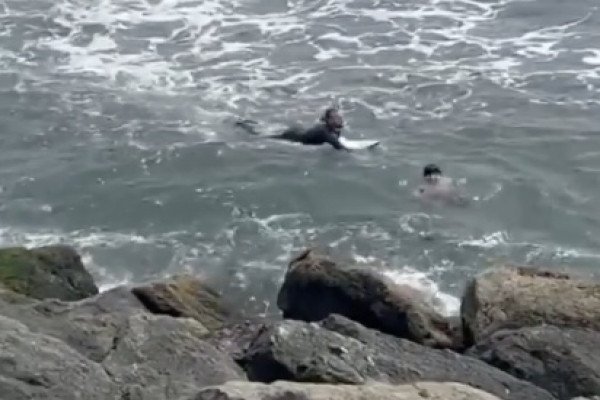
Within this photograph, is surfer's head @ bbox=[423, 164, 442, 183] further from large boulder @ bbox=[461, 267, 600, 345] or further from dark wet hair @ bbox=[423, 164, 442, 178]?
large boulder @ bbox=[461, 267, 600, 345]

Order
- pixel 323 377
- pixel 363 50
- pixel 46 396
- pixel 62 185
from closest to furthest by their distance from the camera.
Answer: pixel 46 396 → pixel 323 377 → pixel 62 185 → pixel 363 50

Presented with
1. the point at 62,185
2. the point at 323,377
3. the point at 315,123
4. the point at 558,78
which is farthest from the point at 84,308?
the point at 558,78

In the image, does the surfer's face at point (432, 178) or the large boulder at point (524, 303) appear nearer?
the large boulder at point (524, 303)

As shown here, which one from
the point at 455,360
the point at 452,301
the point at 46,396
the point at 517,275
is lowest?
the point at 452,301

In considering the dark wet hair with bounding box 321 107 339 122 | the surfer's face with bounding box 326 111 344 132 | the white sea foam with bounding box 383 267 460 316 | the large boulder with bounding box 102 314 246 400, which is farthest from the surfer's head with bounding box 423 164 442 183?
the large boulder with bounding box 102 314 246 400

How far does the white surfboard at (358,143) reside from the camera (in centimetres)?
2294

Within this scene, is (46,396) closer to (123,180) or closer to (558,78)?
(123,180)

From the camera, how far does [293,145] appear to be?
23234mm

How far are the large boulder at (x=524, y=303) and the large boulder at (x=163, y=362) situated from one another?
14.0 feet

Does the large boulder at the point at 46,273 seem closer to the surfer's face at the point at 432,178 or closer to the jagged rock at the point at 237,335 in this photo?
the jagged rock at the point at 237,335

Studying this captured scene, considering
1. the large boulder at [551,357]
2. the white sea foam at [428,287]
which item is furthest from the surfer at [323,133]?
the large boulder at [551,357]

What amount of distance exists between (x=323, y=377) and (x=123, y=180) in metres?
12.3

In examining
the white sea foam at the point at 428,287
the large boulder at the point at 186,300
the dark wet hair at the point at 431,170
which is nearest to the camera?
the large boulder at the point at 186,300

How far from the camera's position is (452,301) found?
17.8m
